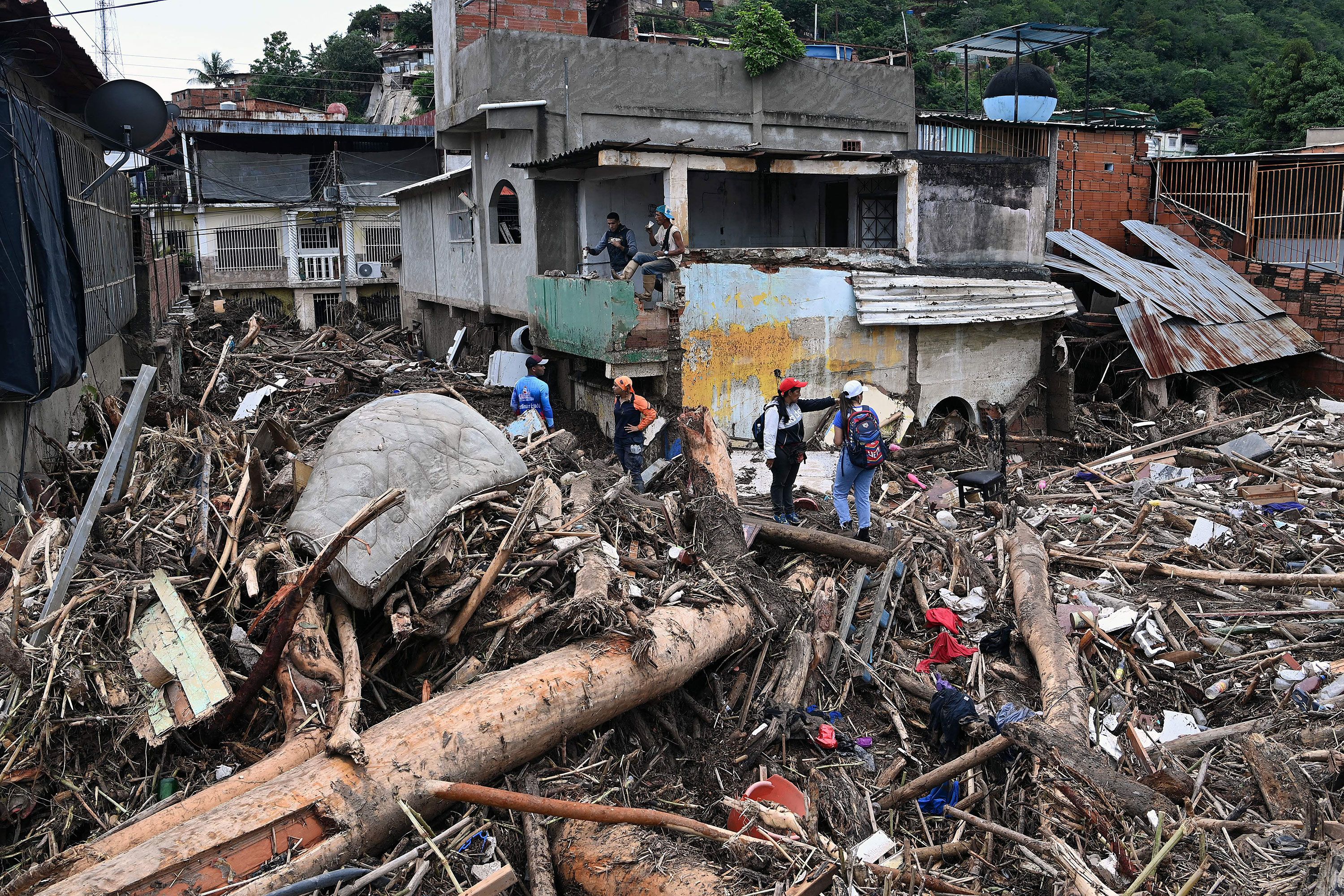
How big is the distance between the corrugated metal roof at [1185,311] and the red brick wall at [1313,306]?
0.23 meters

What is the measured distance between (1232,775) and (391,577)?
534 cm

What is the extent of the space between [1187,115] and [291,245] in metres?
33.5

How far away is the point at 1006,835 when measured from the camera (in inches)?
207

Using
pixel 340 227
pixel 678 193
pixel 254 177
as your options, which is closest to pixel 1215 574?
pixel 678 193

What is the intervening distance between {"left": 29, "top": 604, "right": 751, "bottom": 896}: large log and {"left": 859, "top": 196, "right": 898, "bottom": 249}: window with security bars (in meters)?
12.1

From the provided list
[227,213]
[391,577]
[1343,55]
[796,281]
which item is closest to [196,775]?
[391,577]

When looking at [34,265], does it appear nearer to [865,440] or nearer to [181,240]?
[865,440]

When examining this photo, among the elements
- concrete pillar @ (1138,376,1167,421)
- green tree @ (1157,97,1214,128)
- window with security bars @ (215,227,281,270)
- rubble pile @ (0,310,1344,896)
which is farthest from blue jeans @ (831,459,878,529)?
green tree @ (1157,97,1214,128)

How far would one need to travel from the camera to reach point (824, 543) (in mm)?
8961

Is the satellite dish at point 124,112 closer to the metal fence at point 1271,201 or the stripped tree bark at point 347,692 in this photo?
the stripped tree bark at point 347,692

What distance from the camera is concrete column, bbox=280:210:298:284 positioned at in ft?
106

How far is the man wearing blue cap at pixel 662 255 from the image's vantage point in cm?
1384

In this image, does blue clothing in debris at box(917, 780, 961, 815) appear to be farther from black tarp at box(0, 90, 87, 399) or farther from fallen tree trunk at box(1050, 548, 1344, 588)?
black tarp at box(0, 90, 87, 399)

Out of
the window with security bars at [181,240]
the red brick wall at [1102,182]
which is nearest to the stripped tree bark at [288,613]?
the red brick wall at [1102,182]
